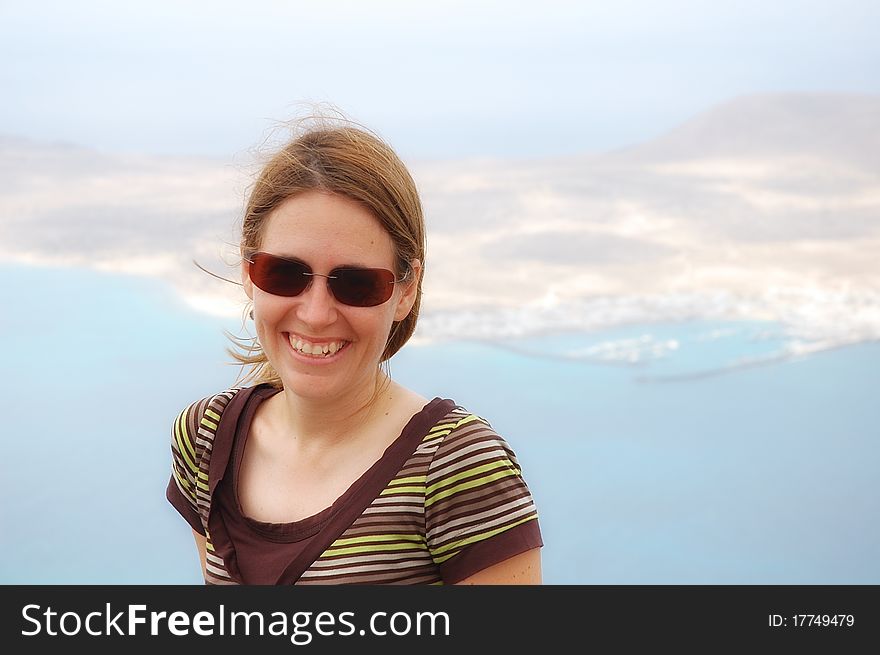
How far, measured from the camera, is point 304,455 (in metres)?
1.87

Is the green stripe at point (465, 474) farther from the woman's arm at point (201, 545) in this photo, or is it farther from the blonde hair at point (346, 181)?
the woman's arm at point (201, 545)

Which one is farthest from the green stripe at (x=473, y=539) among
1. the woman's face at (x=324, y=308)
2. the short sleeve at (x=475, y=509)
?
the woman's face at (x=324, y=308)

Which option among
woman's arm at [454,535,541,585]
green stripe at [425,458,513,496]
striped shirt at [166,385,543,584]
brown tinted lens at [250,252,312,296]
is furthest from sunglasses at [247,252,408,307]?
woman's arm at [454,535,541,585]

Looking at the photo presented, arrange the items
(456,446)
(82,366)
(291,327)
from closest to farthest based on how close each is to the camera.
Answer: (456,446) < (291,327) < (82,366)

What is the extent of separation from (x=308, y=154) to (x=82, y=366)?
5.89 m

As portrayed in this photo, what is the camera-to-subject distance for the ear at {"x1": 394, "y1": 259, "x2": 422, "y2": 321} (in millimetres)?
1835

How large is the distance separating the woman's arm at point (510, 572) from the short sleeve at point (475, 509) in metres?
0.02

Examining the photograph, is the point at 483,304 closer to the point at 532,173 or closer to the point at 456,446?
the point at 532,173

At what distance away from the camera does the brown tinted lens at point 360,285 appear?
1.72 meters

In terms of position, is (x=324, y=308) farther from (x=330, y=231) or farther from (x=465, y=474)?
(x=465, y=474)

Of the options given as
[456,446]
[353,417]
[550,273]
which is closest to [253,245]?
[353,417]

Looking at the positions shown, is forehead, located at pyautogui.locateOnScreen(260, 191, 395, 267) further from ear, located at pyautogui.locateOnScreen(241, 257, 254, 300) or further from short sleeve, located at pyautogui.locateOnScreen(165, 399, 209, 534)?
short sleeve, located at pyautogui.locateOnScreen(165, 399, 209, 534)

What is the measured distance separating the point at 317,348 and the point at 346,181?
28 cm

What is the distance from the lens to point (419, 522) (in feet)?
5.43
